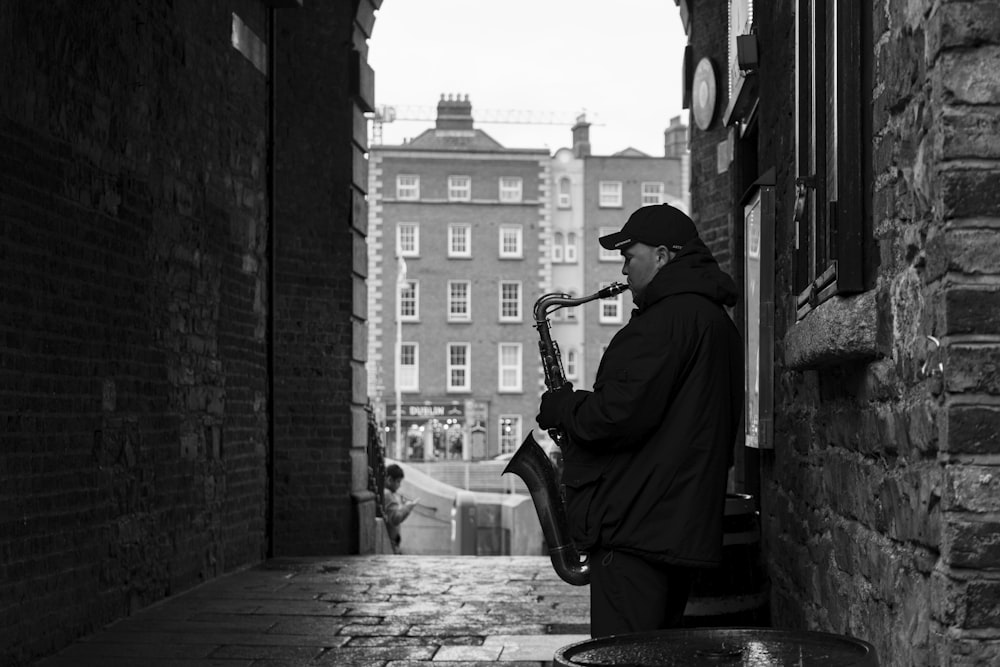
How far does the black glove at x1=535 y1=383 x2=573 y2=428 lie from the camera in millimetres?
4137

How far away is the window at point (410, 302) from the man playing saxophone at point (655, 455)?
48.6m

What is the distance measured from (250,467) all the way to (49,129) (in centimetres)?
450

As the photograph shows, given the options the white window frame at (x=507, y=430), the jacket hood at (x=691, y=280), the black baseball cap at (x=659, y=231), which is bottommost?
the white window frame at (x=507, y=430)

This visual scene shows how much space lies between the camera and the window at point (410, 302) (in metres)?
52.8

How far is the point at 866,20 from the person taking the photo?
366 cm

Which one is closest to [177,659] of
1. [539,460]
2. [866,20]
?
[539,460]

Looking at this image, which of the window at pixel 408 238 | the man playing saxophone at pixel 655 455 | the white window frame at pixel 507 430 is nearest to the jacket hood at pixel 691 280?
the man playing saxophone at pixel 655 455

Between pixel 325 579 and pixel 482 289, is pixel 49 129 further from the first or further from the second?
pixel 482 289

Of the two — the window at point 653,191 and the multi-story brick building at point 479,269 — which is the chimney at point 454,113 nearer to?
the multi-story brick building at point 479,269

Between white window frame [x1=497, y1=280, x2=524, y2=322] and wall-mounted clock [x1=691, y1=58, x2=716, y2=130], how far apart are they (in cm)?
4036

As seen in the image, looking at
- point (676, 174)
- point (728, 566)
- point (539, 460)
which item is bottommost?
point (728, 566)

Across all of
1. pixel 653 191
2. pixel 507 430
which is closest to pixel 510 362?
pixel 507 430

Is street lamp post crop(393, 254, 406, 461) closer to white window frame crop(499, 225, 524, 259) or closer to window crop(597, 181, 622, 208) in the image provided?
white window frame crop(499, 225, 524, 259)

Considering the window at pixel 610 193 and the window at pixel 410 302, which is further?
the window at pixel 610 193
